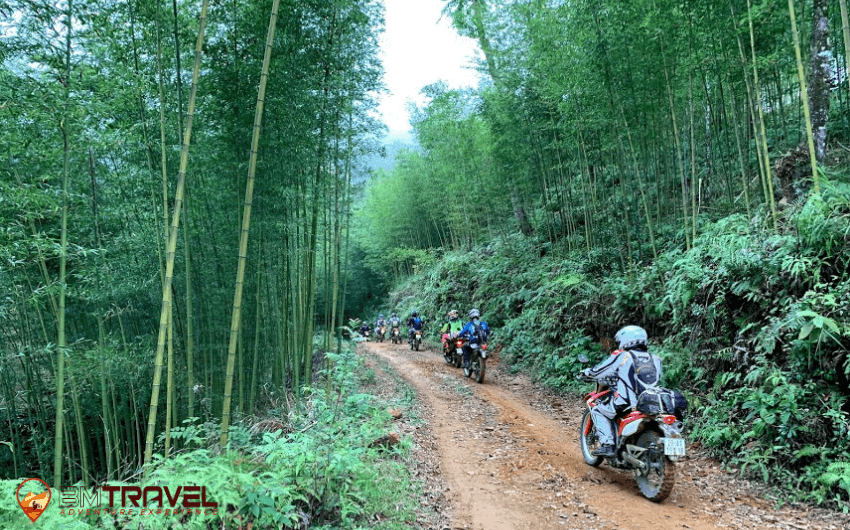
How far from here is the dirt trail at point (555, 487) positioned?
2.81 metres

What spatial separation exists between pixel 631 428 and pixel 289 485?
7.56ft

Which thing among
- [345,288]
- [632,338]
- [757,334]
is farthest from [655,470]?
[345,288]

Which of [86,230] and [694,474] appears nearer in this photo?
[694,474]

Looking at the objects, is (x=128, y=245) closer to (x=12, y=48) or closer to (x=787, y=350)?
(x=12, y=48)

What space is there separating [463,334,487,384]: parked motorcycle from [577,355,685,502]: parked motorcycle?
3.91 meters

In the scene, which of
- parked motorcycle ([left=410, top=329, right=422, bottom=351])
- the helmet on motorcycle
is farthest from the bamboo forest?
parked motorcycle ([left=410, top=329, right=422, bottom=351])

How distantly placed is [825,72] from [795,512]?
220 inches

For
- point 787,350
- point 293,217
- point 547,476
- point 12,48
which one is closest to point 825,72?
point 787,350

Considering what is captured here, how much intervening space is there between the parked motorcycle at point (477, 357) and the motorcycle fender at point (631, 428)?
165 inches

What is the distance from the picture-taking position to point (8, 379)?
18.3ft

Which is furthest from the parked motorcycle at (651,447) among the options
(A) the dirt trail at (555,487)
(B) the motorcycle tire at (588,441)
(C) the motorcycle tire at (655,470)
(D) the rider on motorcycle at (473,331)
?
(D) the rider on motorcycle at (473,331)

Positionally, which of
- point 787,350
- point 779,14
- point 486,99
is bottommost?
point 787,350

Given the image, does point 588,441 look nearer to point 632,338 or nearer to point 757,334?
point 632,338

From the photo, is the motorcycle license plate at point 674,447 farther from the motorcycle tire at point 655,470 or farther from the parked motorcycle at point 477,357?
the parked motorcycle at point 477,357
